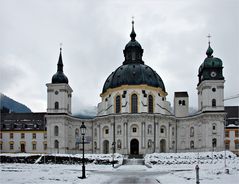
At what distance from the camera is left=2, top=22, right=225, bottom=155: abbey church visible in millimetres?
79000

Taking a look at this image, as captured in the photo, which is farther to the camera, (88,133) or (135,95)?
(88,133)

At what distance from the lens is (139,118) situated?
259 feet

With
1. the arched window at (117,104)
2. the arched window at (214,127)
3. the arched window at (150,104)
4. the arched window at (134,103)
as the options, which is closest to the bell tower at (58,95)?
the arched window at (117,104)

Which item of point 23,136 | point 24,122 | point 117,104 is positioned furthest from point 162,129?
point 24,122

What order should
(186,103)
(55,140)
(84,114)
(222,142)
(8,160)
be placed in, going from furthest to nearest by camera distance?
(84,114)
(186,103)
(55,140)
(222,142)
(8,160)

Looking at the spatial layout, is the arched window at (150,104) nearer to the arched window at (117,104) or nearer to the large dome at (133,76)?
the large dome at (133,76)

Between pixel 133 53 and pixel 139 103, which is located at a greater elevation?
pixel 133 53

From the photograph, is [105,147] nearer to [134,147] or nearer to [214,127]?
[134,147]

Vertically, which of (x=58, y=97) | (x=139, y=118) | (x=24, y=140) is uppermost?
(x=58, y=97)

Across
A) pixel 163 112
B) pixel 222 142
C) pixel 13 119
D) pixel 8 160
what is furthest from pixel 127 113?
pixel 13 119

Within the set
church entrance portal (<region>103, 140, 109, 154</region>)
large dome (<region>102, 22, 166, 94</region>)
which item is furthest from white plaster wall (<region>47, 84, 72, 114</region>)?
church entrance portal (<region>103, 140, 109, 154</region>)

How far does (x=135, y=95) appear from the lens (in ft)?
271

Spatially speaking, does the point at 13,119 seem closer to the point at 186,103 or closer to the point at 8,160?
the point at 8,160

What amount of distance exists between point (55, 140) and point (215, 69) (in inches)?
1658
